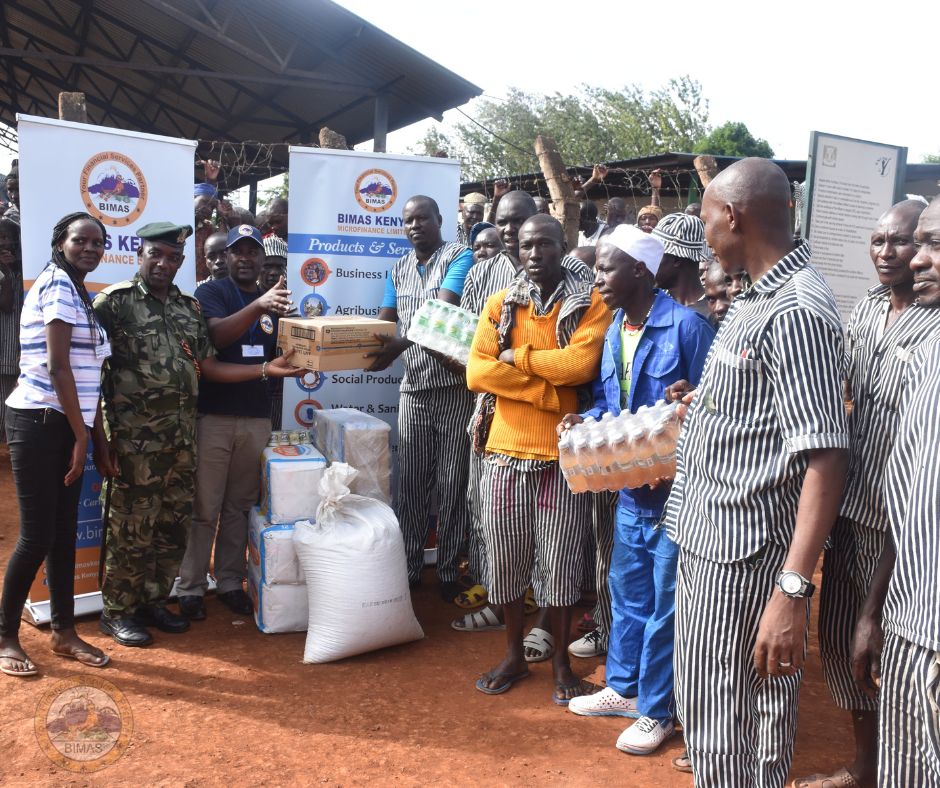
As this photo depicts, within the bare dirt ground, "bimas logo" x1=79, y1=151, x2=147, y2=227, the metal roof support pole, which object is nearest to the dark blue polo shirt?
"bimas logo" x1=79, y1=151, x2=147, y2=227

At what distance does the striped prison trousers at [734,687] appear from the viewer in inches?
80.8

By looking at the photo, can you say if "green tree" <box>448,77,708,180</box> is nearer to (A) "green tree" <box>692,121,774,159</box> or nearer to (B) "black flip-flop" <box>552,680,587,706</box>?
(A) "green tree" <box>692,121,774,159</box>

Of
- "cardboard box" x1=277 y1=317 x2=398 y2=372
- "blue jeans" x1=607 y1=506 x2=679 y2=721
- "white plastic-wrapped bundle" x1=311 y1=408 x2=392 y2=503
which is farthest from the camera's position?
"white plastic-wrapped bundle" x1=311 y1=408 x2=392 y2=503

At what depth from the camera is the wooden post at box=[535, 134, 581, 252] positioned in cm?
725

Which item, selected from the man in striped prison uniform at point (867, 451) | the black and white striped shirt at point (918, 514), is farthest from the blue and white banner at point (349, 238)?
the black and white striped shirt at point (918, 514)

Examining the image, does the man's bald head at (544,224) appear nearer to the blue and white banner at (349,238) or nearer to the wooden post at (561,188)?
the blue and white banner at (349,238)

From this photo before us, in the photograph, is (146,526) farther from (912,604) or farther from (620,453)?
(912,604)

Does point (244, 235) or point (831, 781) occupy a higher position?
point (244, 235)

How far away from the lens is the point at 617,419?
3.11m

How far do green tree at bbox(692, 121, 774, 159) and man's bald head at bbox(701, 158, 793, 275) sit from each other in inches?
944

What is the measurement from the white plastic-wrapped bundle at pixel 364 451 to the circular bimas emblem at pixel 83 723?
158 centimetres

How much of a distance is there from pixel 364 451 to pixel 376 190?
5.92 ft

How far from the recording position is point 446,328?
421cm

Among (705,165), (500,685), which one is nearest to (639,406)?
(500,685)
